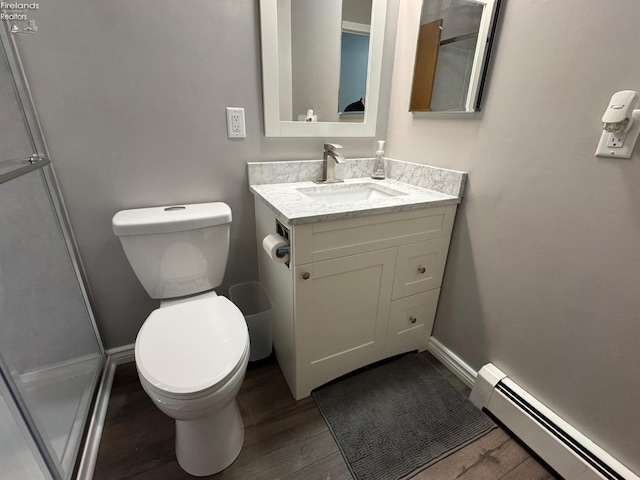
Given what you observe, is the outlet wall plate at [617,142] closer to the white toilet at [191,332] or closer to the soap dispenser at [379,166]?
the soap dispenser at [379,166]

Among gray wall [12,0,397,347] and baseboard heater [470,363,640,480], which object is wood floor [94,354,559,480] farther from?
gray wall [12,0,397,347]

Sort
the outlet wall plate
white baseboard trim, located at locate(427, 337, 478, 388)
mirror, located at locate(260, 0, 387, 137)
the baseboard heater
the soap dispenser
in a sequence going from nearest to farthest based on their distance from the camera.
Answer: the outlet wall plate < the baseboard heater < mirror, located at locate(260, 0, 387, 137) < white baseboard trim, located at locate(427, 337, 478, 388) < the soap dispenser

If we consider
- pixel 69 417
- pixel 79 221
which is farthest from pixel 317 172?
pixel 69 417

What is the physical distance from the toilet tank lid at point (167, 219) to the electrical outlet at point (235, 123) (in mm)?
330

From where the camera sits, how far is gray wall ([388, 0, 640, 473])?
85cm

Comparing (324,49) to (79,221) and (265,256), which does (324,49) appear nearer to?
(265,256)

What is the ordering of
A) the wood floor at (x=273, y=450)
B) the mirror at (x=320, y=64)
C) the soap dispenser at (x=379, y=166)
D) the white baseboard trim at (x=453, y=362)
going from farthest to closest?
the soap dispenser at (x=379, y=166), the white baseboard trim at (x=453, y=362), the mirror at (x=320, y=64), the wood floor at (x=273, y=450)

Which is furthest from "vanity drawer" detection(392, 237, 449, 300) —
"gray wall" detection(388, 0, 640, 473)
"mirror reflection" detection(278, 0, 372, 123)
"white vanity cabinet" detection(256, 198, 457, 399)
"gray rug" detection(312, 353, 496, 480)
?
"mirror reflection" detection(278, 0, 372, 123)

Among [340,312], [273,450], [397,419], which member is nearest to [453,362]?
[397,419]

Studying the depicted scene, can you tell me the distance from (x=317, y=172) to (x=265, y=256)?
508 millimetres

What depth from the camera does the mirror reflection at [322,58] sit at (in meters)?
1.32

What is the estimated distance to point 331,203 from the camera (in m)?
1.20

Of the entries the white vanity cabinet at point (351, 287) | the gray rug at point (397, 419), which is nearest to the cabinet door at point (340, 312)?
the white vanity cabinet at point (351, 287)

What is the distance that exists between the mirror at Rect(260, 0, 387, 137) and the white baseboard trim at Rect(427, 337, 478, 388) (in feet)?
3.90
